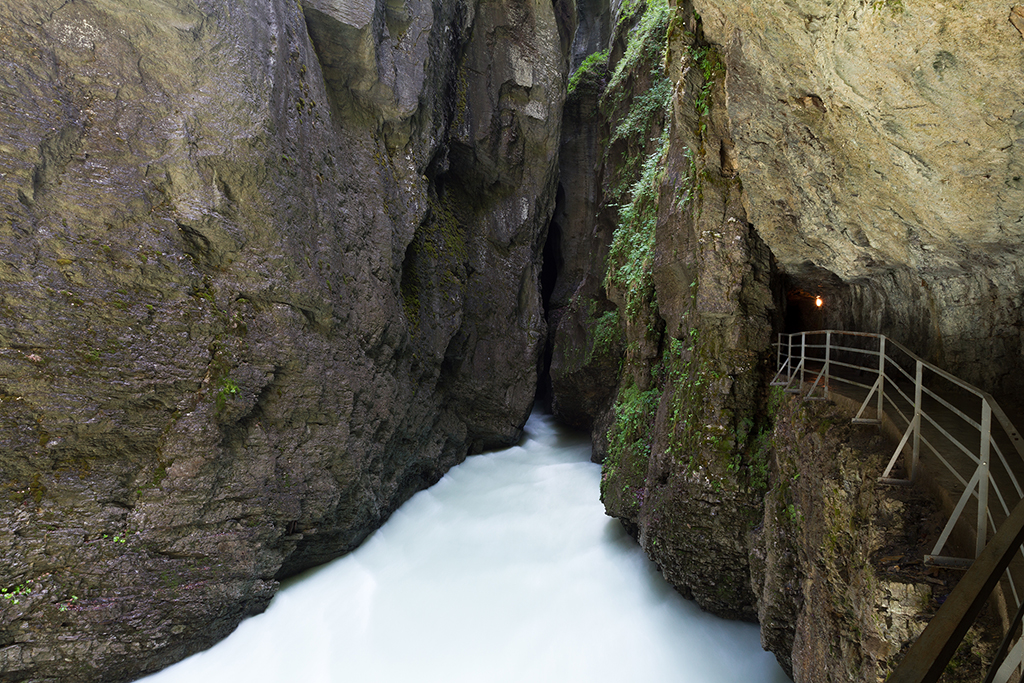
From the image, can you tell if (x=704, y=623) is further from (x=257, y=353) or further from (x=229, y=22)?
(x=229, y=22)

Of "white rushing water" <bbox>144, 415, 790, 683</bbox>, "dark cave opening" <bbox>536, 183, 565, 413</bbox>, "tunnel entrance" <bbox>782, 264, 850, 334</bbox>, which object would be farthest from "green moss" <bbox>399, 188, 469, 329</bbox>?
"tunnel entrance" <bbox>782, 264, 850, 334</bbox>

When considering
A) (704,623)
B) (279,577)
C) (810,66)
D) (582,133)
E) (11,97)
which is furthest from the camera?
(582,133)

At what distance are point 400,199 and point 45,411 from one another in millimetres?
6548

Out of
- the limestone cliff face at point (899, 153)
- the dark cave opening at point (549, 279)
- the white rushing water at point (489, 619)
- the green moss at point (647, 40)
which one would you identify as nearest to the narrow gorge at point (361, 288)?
the limestone cliff face at point (899, 153)

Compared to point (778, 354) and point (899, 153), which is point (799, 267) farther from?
point (899, 153)

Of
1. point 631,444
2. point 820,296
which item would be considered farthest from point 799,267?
point 631,444

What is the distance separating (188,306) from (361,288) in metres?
2.80

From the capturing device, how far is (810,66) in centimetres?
409

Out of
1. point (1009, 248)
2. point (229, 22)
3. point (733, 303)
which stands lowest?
point (733, 303)

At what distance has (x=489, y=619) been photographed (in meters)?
8.05

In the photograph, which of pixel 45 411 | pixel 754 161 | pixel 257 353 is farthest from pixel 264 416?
pixel 754 161

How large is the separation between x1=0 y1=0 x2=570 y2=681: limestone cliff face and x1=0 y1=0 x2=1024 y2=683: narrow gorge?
0.04m

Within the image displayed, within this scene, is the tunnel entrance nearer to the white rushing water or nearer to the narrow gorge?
the narrow gorge

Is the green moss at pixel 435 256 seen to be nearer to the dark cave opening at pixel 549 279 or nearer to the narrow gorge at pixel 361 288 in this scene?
the narrow gorge at pixel 361 288
